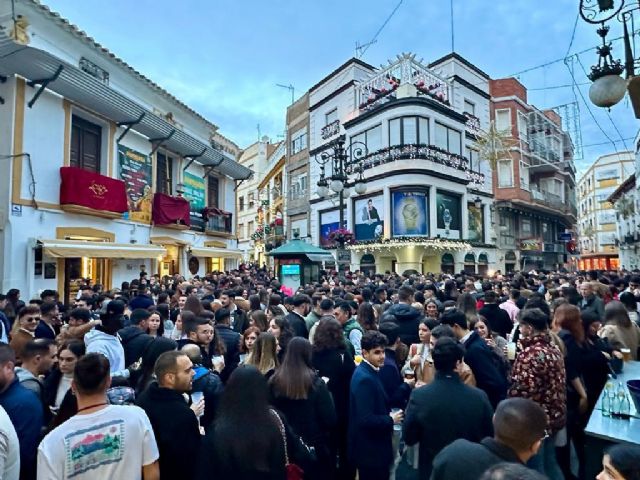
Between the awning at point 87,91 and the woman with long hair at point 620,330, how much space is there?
13.2 m

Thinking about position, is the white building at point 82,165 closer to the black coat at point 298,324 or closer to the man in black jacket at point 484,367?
the black coat at point 298,324

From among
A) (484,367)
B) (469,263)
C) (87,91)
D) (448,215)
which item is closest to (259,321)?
(484,367)

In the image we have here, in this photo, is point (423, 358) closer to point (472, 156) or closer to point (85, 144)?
point (85, 144)

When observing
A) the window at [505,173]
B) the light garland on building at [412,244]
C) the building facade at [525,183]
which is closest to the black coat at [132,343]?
the light garland on building at [412,244]

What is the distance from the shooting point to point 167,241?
16672 mm

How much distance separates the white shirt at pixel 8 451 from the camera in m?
2.15

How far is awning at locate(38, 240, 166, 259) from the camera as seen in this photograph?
1033 cm

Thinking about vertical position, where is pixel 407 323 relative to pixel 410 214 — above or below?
below

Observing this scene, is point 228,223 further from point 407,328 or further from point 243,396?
point 243,396

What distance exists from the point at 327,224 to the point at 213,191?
31.9 ft

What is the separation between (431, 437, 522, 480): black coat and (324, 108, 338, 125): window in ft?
92.5

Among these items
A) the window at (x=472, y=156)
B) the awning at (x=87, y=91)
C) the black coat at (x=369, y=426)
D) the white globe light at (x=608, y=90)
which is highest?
the window at (x=472, y=156)

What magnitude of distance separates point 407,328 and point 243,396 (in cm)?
337

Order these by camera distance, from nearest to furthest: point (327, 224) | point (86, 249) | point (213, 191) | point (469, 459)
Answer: point (469, 459)
point (86, 249)
point (213, 191)
point (327, 224)
